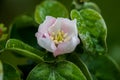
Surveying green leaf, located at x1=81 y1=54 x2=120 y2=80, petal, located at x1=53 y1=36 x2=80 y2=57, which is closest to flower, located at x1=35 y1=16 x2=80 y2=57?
petal, located at x1=53 y1=36 x2=80 y2=57

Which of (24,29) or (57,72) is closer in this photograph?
(57,72)

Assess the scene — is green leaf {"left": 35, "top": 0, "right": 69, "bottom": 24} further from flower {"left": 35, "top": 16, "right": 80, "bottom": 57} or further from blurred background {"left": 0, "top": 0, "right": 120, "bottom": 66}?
blurred background {"left": 0, "top": 0, "right": 120, "bottom": 66}

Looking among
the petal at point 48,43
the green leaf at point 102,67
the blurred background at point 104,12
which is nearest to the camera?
the petal at point 48,43

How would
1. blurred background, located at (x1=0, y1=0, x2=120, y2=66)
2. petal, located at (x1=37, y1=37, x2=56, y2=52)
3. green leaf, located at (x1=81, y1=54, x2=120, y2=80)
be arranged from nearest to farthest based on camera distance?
petal, located at (x1=37, y1=37, x2=56, y2=52) < green leaf, located at (x1=81, y1=54, x2=120, y2=80) < blurred background, located at (x1=0, y1=0, x2=120, y2=66)

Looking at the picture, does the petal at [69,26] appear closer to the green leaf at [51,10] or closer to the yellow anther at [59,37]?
the yellow anther at [59,37]

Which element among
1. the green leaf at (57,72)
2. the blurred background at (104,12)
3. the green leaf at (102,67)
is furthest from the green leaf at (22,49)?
the blurred background at (104,12)

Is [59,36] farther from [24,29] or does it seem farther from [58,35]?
[24,29]

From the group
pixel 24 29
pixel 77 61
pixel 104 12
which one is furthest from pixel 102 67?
pixel 104 12
